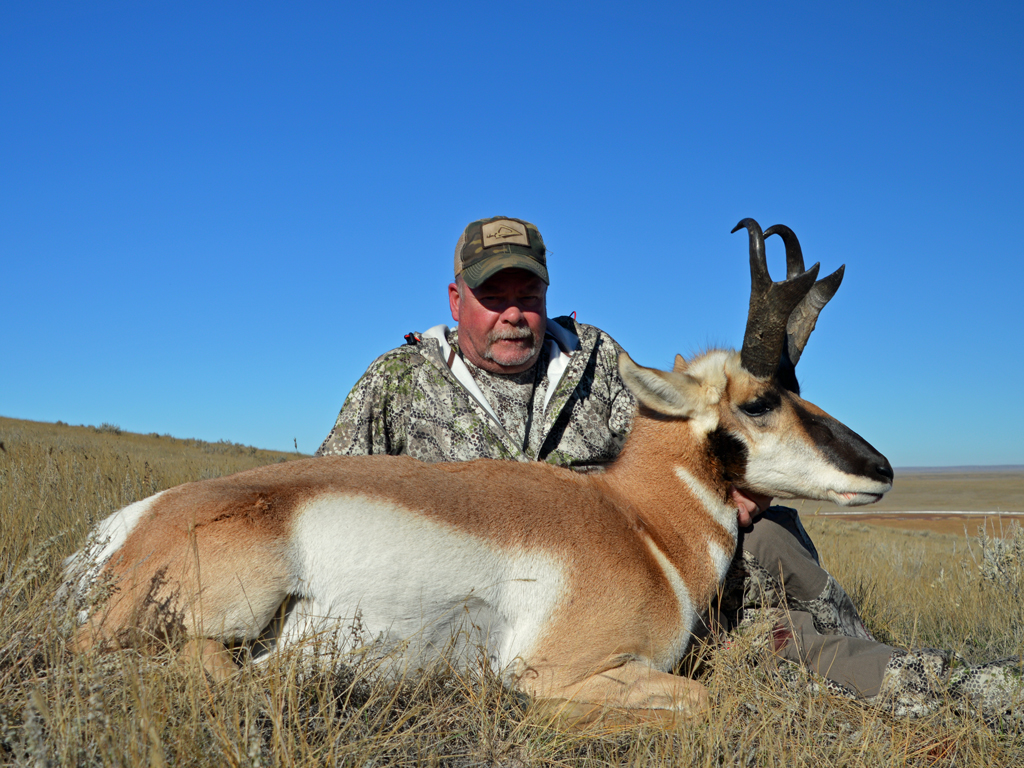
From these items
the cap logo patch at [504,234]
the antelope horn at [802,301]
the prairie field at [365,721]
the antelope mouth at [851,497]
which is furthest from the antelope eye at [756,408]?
the cap logo patch at [504,234]

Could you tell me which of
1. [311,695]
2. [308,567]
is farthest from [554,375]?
[311,695]

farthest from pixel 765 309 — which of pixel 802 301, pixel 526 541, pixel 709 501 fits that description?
pixel 526 541

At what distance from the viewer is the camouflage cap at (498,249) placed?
5.95 meters

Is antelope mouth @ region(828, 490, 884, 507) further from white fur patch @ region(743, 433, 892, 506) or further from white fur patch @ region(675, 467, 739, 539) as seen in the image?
white fur patch @ region(675, 467, 739, 539)

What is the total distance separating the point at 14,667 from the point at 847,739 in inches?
135

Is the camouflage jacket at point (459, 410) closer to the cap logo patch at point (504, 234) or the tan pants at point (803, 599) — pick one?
the cap logo patch at point (504, 234)

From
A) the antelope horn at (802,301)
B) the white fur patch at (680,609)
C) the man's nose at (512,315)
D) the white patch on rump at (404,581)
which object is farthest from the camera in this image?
the man's nose at (512,315)

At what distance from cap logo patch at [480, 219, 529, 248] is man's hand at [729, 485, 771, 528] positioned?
2.86 meters

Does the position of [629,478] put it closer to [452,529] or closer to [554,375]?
[452,529]

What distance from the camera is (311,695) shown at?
2939 mm

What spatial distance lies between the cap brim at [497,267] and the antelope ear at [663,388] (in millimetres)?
2065

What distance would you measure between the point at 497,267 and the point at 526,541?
284 centimetres

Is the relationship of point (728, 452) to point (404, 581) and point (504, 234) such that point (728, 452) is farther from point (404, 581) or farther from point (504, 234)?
point (504, 234)

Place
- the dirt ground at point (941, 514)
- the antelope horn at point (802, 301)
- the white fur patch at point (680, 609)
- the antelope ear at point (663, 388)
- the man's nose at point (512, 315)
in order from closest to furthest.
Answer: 1. the white fur patch at point (680, 609)
2. the antelope ear at point (663, 388)
3. the antelope horn at point (802, 301)
4. the man's nose at point (512, 315)
5. the dirt ground at point (941, 514)
